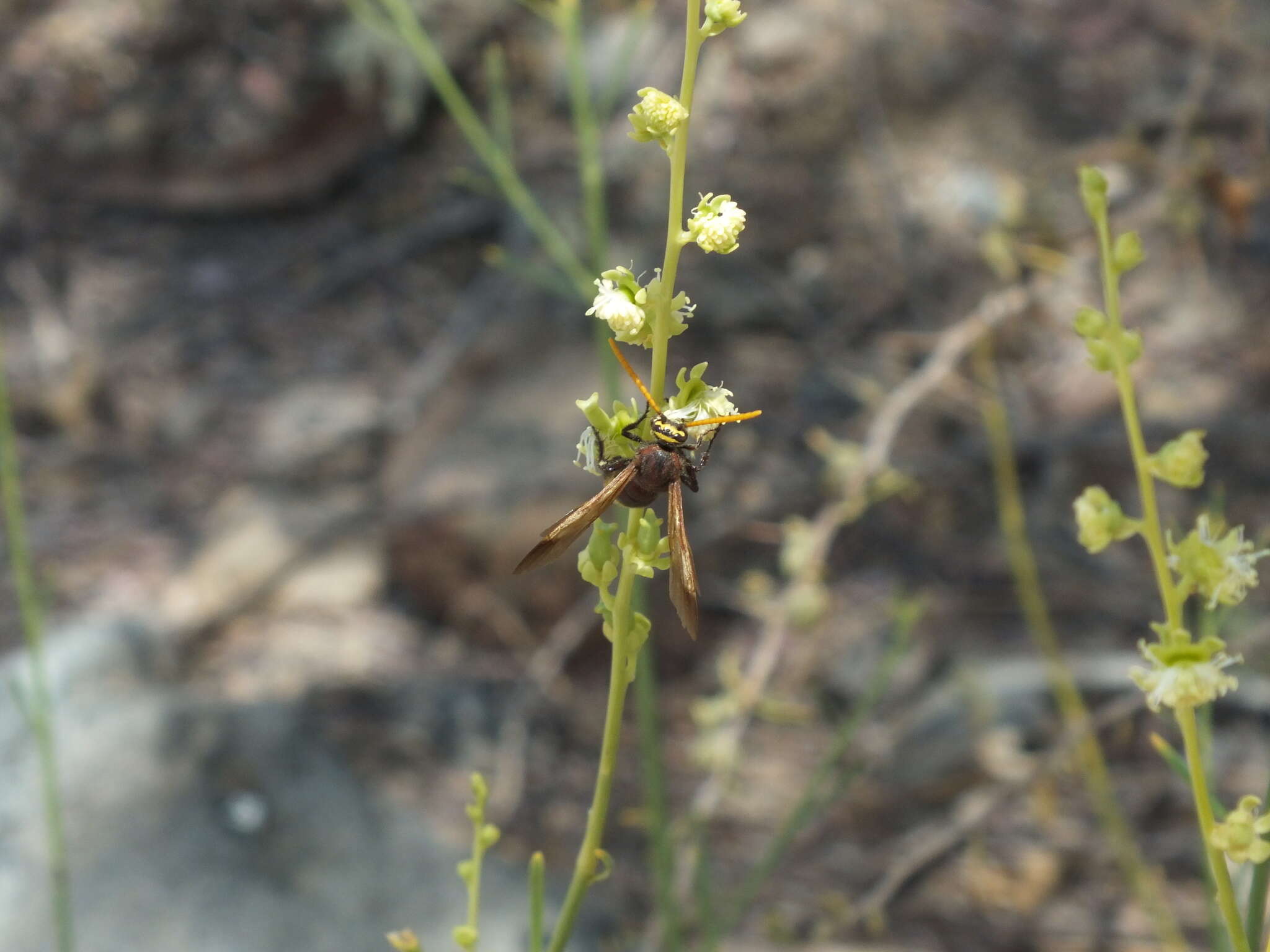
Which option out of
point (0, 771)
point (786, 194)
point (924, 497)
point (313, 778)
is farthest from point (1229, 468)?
point (0, 771)

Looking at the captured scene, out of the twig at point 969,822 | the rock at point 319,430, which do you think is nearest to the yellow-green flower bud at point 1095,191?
the twig at point 969,822

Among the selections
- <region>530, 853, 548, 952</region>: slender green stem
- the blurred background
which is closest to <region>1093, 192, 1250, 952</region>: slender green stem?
<region>530, 853, 548, 952</region>: slender green stem

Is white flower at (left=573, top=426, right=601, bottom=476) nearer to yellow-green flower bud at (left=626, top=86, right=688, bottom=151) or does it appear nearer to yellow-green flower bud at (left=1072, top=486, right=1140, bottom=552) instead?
yellow-green flower bud at (left=626, top=86, right=688, bottom=151)

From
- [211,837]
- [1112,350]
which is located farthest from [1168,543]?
[211,837]

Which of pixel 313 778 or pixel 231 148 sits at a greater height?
pixel 231 148

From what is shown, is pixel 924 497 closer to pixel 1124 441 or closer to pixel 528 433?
pixel 1124 441

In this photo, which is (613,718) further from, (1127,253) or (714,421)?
(1127,253)
